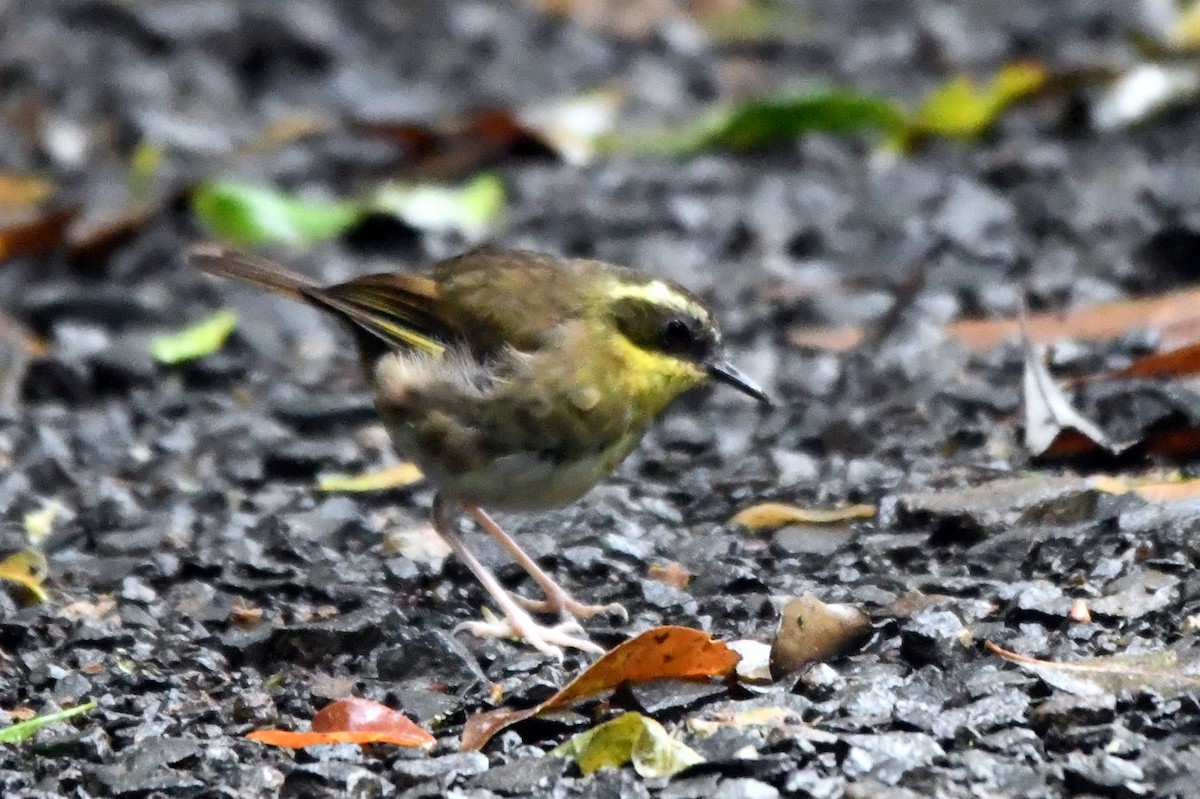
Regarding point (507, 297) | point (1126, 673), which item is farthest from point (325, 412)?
point (1126, 673)

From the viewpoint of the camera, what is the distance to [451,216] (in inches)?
368

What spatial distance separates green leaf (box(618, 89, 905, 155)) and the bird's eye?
452 centimetres

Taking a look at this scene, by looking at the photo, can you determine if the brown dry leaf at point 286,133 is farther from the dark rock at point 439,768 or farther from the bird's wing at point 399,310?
the dark rock at point 439,768

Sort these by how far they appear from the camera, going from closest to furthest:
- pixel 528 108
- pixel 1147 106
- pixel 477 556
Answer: pixel 477 556, pixel 1147 106, pixel 528 108

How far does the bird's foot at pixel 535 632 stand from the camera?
16.7 feet

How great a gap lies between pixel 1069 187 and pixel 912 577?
4.49 meters

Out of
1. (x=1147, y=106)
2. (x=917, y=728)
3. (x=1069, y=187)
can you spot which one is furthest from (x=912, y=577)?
(x=1147, y=106)

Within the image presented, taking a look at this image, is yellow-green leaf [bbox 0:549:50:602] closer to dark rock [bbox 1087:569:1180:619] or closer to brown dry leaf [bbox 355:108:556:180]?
dark rock [bbox 1087:569:1180:619]

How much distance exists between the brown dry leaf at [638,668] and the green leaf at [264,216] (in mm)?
5008

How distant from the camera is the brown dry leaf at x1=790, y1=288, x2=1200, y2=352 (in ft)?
23.3

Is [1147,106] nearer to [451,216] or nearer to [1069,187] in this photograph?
[1069,187]

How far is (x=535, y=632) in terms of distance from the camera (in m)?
5.12

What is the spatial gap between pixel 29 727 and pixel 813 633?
189 cm

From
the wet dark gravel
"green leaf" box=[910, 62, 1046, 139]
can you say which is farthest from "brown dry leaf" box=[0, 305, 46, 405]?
"green leaf" box=[910, 62, 1046, 139]
